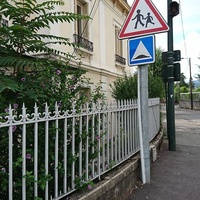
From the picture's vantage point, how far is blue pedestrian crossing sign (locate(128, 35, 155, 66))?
4164 millimetres

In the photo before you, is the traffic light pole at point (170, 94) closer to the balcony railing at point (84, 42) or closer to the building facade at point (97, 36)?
the building facade at point (97, 36)

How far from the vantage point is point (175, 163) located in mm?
5898

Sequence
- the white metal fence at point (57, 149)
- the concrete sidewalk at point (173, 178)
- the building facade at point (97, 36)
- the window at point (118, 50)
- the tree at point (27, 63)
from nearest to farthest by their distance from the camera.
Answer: the white metal fence at point (57, 149)
the tree at point (27, 63)
the concrete sidewalk at point (173, 178)
the building facade at point (97, 36)
the window at point (118, 50)

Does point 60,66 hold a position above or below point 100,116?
above

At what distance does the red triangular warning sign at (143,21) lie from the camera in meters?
4.06

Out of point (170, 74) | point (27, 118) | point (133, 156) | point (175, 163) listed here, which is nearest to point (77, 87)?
point (27, 118)

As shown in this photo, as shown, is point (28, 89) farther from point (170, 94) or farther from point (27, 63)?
point (170, 94)

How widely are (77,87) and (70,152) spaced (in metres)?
0.91

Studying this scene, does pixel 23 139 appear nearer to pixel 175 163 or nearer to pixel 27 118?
pixel 27 118

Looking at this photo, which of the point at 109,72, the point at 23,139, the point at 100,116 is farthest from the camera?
the point at 109,72

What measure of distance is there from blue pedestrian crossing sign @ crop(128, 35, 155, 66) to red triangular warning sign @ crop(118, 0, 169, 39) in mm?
100

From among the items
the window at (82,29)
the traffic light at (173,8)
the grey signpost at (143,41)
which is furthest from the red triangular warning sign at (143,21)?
the window at (82,29)

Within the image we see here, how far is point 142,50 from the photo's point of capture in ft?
13.9

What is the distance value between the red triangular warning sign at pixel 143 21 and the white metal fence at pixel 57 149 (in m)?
1.26
